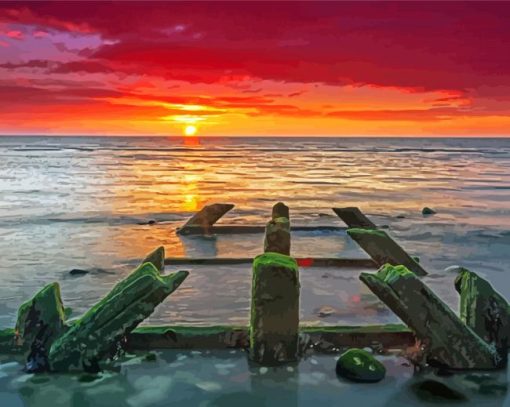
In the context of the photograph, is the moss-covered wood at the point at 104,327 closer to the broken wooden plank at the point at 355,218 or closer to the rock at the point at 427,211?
the broken wooden plank at the point at 355,218

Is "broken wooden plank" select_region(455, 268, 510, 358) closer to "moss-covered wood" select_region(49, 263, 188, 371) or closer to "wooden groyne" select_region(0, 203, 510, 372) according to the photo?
"wooden groyne" select_region(0, 203, 510, 372)

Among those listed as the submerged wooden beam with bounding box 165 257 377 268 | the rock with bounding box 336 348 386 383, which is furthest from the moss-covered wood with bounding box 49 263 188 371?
the submerged wooden beam with bounding box 165 257 377 268

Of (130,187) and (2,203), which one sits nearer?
(2,203)

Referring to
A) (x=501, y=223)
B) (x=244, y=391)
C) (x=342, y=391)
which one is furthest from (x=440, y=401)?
(x=501, y=223)

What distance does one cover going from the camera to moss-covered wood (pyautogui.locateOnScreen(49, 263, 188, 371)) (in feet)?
21.2

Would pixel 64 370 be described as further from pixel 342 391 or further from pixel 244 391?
pixel 342 391

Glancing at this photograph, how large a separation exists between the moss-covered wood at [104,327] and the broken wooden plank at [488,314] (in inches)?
130

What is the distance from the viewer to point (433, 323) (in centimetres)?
641

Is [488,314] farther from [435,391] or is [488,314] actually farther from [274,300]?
[274,300]

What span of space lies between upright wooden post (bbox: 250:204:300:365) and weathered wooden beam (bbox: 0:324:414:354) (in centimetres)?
31

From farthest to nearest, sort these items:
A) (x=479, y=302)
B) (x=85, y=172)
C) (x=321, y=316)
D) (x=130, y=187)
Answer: (x=85, y=172)
(x=130, y=187)
(x=321, y=316)
(x=479, y=302)

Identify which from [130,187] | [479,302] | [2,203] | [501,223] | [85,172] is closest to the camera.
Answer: [479,302]

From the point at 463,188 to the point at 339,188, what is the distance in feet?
22.4

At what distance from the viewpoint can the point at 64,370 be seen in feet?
21.2
